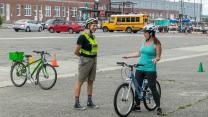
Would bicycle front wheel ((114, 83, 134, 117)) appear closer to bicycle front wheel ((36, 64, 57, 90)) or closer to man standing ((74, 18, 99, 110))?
man standing ((74, 18, 99, 110))

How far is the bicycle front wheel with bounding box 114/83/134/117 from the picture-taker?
31.6 feet

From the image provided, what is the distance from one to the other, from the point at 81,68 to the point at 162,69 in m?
10.7

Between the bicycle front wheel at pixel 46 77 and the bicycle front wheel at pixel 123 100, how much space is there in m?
4.28

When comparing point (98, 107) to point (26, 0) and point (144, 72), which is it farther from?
point (26, 0)

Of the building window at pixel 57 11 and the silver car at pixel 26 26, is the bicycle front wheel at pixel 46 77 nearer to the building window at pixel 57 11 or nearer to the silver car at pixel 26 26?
the silver car at pixel 26 26

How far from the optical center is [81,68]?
1052 cm

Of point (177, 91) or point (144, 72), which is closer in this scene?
point (144, 72)

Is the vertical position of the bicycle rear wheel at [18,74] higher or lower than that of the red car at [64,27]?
lower

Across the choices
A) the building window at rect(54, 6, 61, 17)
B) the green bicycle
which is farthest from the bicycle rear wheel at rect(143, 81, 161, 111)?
the building window at rect(54, 6, 61, 17)

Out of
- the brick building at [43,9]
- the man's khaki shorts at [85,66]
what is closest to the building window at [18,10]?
the brick building at [43,9]

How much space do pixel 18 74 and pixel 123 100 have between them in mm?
5188

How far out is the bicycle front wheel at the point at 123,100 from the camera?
9.64 metres

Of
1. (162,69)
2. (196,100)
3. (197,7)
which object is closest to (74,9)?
(197,7)

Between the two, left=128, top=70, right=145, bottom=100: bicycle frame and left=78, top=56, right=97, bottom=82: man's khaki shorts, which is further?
left=78, top=56, right=97, bottom=82: man's khaki shorts
